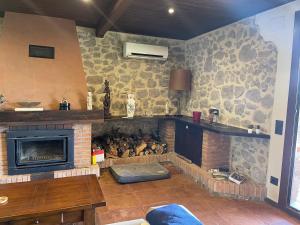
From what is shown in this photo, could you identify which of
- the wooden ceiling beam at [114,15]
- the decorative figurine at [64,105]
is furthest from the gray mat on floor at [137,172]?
the wooden ceiling beam at [114,15]

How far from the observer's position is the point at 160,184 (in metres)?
3.50

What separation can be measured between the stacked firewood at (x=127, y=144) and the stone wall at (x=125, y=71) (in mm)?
486

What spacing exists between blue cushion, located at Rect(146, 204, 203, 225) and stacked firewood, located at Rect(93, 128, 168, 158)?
2.86 metres

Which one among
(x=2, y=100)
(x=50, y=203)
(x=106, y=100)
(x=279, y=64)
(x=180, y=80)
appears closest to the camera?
(x=50, y=203)

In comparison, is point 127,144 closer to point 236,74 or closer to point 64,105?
point 64,105

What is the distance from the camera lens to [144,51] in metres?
4.36

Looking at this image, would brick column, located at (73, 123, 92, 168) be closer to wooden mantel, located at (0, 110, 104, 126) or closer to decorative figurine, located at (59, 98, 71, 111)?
wooden mantel, located at (0, 110, 104, 126)

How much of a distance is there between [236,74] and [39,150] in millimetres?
3286

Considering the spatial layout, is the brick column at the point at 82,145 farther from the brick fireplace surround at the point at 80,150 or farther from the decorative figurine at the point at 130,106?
the decorative figurine at the point at 130,106

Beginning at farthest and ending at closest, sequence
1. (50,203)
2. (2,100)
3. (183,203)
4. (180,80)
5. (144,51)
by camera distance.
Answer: (180,80)
(144,51)
(2,100)
(183,203)
(50,203)

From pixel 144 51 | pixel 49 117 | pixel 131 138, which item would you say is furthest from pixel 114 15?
pixel 131 138

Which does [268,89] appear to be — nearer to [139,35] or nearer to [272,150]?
[272,150]

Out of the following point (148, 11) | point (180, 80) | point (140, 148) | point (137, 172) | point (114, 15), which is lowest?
point (137, 172)

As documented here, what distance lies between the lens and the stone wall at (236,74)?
9.93ft
